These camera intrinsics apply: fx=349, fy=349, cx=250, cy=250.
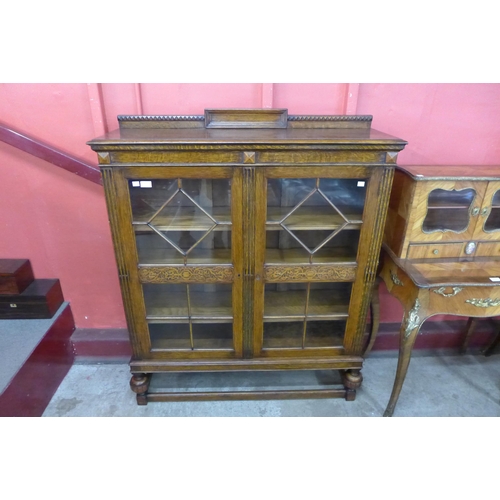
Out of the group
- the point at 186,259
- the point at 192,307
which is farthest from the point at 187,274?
the point at 192,307

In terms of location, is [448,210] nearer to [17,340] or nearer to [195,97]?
[195,97]

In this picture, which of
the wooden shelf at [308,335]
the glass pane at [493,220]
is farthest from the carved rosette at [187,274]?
the glass pane at [493,220]

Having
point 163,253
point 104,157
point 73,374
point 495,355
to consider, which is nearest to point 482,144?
point 495,355

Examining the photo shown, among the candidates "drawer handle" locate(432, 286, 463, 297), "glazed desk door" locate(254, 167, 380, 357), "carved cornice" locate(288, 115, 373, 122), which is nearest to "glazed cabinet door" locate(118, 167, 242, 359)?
"glazed desk door" locate(254, 167, 380, 357)

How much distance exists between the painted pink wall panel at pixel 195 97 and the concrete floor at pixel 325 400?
1.30m

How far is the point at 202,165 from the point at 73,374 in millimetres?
1351

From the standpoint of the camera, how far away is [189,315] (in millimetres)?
1486

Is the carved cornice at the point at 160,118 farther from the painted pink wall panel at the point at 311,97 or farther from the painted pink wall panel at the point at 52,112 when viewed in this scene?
the painted pink wall panel at the point at 311,97

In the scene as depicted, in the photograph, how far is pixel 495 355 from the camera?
196 centimetres

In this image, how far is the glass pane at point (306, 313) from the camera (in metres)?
1.50

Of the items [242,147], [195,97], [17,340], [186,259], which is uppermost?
[195,97]

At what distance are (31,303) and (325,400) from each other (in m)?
1.50

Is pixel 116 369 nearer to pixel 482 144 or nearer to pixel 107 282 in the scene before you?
pixel 107 282

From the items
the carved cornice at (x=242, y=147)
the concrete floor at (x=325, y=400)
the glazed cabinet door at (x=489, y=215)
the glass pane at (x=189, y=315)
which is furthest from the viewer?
the concrete floor at (x=325, y=400)
